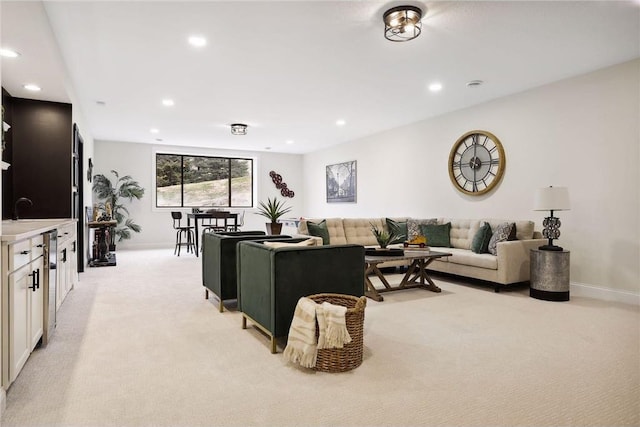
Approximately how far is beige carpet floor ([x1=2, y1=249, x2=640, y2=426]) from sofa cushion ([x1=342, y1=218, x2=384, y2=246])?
2212mm

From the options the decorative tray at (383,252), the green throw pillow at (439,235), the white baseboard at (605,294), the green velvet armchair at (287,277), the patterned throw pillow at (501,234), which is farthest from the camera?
the green throw pillow at (439,235)

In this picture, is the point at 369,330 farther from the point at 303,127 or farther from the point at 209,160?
the point at 209,160

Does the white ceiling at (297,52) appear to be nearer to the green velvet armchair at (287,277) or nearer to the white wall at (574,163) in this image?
the white wall at (574,163)

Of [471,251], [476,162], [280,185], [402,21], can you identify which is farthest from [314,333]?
[280,185]

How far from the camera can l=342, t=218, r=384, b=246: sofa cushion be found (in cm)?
596

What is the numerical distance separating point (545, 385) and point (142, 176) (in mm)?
9001

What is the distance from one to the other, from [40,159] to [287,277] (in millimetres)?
3466

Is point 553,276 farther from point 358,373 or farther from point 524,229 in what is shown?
point 358,373

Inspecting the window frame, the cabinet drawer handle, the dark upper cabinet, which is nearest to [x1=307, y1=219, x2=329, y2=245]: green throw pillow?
the dark upper cabinet

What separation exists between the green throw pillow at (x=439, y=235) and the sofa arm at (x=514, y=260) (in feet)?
3.50

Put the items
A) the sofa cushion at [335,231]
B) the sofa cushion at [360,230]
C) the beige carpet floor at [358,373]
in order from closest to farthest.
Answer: the beige carpet floor at [358,373] → the sofa cushion at [335,231] → the sofa cushion at [360,230]

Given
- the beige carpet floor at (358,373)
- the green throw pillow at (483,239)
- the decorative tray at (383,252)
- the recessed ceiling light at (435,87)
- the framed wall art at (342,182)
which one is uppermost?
the recessed ceiling light at (435,87)

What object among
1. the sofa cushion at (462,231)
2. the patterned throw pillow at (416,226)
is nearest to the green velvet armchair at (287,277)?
the sofa cushion at (462,231)

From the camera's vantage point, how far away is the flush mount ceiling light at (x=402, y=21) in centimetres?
298
